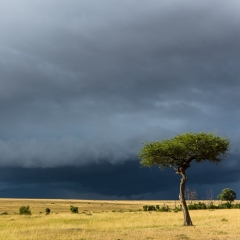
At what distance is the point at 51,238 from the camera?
1024 inches

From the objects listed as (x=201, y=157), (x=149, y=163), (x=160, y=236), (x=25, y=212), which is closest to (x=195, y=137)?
(x=201, y=157)

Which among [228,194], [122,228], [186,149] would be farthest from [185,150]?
[228,194]

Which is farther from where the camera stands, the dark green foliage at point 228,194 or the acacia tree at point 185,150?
the dark green foliage at point 228,194

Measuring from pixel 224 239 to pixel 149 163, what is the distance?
65.9 ft

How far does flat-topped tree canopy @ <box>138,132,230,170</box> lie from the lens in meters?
39.7

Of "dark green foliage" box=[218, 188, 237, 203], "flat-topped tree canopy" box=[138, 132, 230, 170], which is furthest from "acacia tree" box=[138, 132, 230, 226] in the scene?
"dark green foliage" box=[218, 188, 237, 203]

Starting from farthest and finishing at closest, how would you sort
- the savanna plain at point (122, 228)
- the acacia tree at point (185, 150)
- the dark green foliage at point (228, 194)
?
the dark green foliage at point (228, 194) → the acacia tree at point (185, 150) → the savanna plain at point (122, 228)

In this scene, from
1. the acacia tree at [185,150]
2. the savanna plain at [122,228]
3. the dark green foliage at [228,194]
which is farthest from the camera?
the dark green foliage at [228,194]

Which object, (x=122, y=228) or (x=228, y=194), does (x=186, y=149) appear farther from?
(x=228, y=194)

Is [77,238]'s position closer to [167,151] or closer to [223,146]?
[167,151]

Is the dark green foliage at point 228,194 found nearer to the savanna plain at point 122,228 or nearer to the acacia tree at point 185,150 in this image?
the savanna plain at point 122,228

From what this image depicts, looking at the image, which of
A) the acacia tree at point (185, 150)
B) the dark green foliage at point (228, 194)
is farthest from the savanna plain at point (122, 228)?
the dark green foliage at point (228, 194)

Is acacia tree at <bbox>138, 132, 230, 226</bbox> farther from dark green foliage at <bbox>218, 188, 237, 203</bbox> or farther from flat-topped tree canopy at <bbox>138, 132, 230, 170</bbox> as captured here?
dark green foliage at <bbox>218, 188, 237, 203</bbox>

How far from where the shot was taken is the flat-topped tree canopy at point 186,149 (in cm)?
3972
